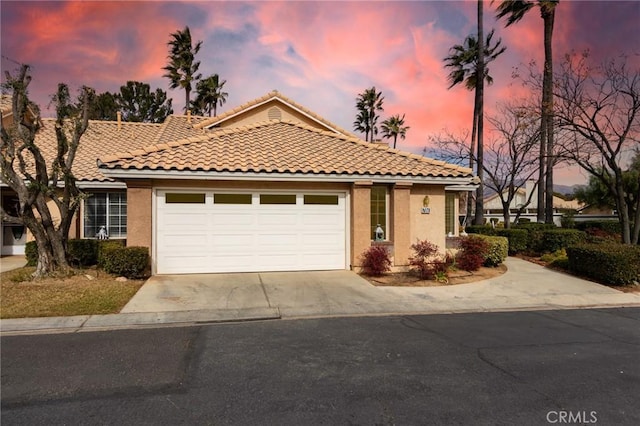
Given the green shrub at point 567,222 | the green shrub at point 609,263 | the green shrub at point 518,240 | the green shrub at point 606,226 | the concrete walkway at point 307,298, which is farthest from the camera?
the green shrub at point 567,222

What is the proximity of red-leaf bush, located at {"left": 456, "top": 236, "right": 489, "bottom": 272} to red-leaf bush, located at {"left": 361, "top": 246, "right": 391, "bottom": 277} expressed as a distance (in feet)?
8.04

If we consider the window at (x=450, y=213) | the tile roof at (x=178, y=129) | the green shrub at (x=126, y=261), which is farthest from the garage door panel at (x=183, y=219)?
the window at (x=450, y=213)

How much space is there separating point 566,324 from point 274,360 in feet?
18.0

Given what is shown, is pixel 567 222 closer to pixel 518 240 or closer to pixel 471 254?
pixel 518 240

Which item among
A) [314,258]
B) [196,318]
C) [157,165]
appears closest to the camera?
[196,318]

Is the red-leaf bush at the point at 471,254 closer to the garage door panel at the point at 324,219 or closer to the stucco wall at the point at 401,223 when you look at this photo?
the stucco wall at the point at 401,223

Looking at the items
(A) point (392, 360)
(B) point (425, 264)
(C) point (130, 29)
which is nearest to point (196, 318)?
(A) point (392, 360)

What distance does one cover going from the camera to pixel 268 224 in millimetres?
11133

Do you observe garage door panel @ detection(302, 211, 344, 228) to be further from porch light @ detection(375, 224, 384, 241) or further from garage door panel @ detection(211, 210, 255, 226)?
garage door panel @ detection(211, 210, 255, 226)

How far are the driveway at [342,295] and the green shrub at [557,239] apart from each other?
4.36m

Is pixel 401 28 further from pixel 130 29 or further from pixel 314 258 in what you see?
pixel 130 29

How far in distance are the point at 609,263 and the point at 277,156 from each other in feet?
32.7

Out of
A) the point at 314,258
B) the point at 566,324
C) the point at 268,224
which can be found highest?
the point at 268,224

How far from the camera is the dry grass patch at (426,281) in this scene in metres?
10.2
